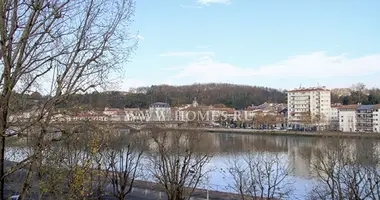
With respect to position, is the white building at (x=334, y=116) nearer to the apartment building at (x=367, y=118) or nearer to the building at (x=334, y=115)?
the building at (x=334, y=115)

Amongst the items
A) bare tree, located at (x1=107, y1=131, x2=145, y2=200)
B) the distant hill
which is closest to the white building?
the distant hill

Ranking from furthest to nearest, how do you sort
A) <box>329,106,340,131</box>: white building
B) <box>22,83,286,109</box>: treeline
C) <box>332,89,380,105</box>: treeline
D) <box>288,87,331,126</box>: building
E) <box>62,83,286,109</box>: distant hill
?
<box>62,83,286,109</box>: distant hill
<box>22,83,286,109</box>: treeline
<box>288,87,331,126</box>: building
<box>329,106,340,131</box>: white building
<box>332,89,380,105</box>: treeline

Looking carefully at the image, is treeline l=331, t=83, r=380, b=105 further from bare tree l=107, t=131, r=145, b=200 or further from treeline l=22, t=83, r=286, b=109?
bare tree l=107, t=131, r=145, b=200

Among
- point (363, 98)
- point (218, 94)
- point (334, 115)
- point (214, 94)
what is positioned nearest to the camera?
point (334, 115)

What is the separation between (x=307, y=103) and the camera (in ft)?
235

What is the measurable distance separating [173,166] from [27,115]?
31.4 feet

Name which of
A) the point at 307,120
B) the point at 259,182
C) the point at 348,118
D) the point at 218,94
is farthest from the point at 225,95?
the point at 259,182

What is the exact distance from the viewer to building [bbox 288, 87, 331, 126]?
68.9m

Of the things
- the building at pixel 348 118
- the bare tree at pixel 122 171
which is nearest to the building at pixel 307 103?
the building at pixel 348 118

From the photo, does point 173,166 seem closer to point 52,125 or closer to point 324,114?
point 52,125

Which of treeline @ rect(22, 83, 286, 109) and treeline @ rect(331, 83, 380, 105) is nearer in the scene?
treeline @ rect(331, 83, 380, 105)

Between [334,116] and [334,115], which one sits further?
[334,115]

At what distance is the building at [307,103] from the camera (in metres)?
68.9

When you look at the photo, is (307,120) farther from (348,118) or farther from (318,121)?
(348,118)
